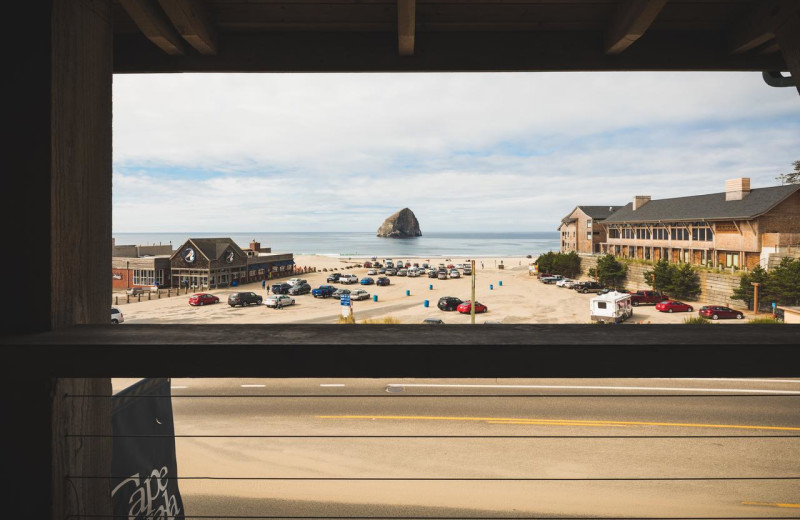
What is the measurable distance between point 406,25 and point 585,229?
212 ft

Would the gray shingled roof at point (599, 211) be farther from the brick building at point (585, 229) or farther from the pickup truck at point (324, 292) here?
the pickup truck at point (324, 292)

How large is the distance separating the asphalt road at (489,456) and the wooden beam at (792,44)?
308 cm

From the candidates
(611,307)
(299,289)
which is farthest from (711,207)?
(299,289)


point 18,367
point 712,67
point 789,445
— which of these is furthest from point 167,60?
point 789,445

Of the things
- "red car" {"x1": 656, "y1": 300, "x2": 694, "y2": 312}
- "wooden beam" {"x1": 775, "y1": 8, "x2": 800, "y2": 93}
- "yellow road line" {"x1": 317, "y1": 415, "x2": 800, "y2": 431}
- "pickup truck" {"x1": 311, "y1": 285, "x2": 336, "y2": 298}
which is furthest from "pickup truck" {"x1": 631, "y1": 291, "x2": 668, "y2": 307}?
"wooden beam" {"x1": 775, "y1": 8, "x2": 800, "y2": 93}

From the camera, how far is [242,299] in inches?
1167

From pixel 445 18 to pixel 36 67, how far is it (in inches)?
74.8

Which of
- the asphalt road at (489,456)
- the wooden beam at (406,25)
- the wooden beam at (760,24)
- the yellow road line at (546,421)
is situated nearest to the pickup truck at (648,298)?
the asphalt road at (489,456)

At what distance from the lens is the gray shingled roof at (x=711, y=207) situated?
106ft

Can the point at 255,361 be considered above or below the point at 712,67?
below

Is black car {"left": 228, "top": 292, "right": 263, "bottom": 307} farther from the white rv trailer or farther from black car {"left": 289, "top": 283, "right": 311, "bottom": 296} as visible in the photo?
the white rv trailer

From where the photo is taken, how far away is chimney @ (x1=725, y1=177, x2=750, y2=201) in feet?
119

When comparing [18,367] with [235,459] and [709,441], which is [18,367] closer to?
[235,459]

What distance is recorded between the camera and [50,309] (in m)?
1.67
